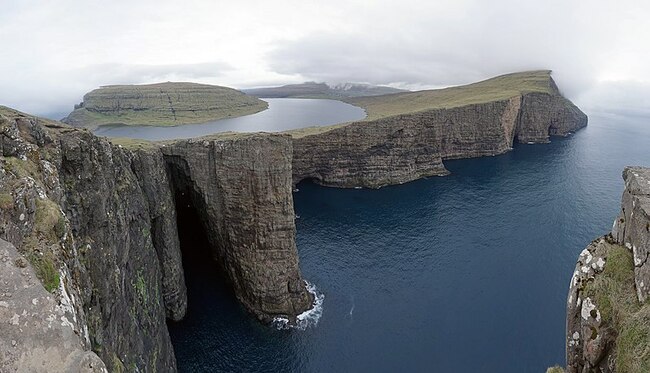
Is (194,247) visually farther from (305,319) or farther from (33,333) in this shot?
(33,333)

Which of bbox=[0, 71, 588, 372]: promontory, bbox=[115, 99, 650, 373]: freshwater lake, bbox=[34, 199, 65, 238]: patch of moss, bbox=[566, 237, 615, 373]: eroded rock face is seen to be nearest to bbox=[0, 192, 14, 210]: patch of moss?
bbox=[0, 71, 588, 372]: promontory

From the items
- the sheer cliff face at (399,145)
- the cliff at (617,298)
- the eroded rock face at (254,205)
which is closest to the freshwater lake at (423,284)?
the eroded rock face at (254,205)

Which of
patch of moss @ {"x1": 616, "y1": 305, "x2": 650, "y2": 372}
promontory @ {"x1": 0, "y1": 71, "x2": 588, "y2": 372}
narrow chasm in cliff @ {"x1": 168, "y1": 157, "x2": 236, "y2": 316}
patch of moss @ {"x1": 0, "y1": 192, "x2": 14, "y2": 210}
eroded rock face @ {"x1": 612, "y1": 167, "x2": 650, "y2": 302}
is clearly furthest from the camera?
narrow chasm in cliff @ {"x1": 168, "y1": 157, "x2": 236, "y2": 316}

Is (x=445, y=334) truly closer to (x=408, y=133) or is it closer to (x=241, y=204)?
(x=241, y=204)

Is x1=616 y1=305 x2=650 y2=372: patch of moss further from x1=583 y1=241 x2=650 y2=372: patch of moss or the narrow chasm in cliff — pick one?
the narrow chasm in cliff

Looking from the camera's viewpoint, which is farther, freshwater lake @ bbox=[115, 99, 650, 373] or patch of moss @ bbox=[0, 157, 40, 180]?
freshwater lake @ bbox=[115, 99, 650, 373]

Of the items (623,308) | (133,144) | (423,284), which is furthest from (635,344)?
(133,144)

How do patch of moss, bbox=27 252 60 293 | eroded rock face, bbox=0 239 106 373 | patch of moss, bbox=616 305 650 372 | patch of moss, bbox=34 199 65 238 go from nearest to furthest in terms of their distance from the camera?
eroded rock face, bbox=0 239 106 373
patch of moss, bbox=616 305 650 372
patch of moss, bbox=27 252 60 293
patch of moss, bbox=34 199 65 238

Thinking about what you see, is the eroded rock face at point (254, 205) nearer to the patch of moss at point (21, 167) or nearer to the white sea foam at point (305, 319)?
the white sea foam at point (305, 319)
